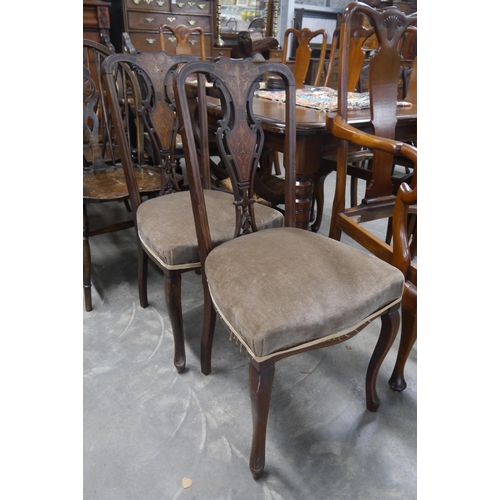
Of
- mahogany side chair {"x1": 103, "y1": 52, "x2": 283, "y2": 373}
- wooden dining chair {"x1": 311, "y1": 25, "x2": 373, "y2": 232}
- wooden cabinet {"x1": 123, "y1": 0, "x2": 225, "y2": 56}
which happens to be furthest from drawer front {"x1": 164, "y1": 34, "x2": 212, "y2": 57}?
mahogany side chair {"x1": 103, "y1": 52, "x2": 283, "y2": 373}

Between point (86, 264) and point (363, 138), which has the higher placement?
point (363, 138)

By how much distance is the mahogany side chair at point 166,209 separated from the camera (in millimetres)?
1225

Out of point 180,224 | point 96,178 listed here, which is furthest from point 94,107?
point 180,224

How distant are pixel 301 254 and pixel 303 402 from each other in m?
0.53

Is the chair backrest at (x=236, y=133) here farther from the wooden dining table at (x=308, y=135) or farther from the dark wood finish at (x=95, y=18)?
the dark wood finish at (x=95, y=18)

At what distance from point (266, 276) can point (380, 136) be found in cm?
80

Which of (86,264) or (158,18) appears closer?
(86,264)

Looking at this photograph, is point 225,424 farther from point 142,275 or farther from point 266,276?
point 142,275

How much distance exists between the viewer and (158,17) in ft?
12.7

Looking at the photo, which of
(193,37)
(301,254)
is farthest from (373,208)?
(193,37)

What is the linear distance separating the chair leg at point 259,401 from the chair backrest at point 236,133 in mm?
401

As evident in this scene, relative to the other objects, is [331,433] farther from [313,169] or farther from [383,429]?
[313,169]

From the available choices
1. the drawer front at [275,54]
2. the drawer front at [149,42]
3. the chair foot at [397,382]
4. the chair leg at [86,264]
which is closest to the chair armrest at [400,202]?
the chair foot at [397,382]

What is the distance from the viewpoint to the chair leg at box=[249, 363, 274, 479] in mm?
895
